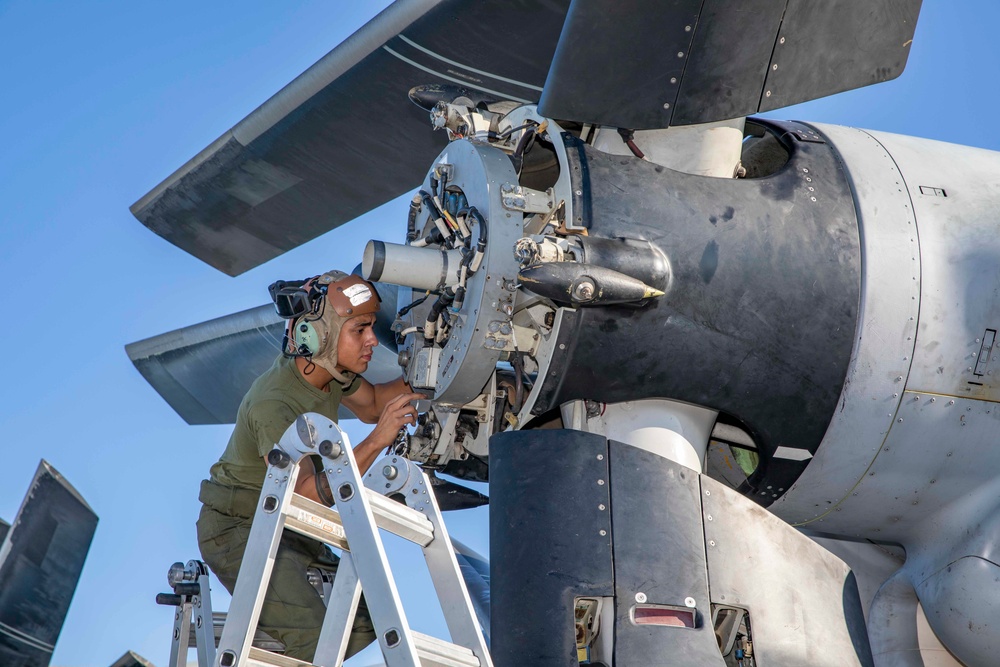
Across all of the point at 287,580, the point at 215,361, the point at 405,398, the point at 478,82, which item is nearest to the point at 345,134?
the point at 478,82

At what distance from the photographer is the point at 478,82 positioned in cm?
555

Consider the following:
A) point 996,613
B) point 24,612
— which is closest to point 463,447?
point 24,612

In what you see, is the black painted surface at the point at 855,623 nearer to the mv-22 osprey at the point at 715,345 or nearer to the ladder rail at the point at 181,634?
the mv-22 osprey at the point at 715,345

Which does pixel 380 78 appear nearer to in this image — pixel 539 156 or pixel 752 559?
pixel 539 156

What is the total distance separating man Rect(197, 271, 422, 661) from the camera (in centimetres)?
441

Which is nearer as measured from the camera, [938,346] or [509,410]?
[938,346]

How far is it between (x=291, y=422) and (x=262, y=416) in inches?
4.8

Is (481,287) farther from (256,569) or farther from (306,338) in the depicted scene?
(256,569)

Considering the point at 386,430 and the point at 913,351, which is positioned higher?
the point at 913,351

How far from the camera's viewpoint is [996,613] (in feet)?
13.6

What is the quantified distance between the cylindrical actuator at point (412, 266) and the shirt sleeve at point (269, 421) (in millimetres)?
694

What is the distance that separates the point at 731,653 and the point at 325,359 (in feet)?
7.16

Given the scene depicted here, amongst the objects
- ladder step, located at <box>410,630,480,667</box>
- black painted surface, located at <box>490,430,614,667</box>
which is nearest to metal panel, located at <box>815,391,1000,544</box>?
black painted surface, located at <box>490,430,614,667</box>

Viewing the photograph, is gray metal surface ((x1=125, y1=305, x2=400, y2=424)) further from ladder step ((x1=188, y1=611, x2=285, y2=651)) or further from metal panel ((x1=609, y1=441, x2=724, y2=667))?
metal panel ((x1=609, y1=441, x2=724, y2=667))
